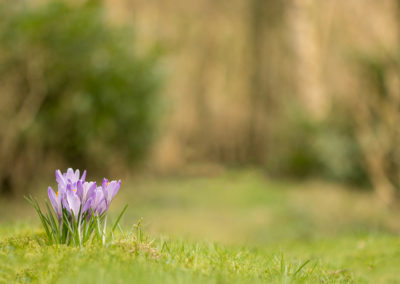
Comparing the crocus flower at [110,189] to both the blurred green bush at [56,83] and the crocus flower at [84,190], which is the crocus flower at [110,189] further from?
the blurred green bush at [56,83]

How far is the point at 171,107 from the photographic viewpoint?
19.3 metres

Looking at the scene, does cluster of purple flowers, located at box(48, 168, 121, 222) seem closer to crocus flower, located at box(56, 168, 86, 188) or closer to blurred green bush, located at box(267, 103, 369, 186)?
crocus flower, located at box(56, 168, 86, 188)

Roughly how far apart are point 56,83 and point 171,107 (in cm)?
693

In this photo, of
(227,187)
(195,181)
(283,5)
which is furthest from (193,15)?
(227,187)

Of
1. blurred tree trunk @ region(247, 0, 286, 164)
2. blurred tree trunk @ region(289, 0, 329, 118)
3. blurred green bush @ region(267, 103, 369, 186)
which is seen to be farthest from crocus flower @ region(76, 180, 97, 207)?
blurred tree trunk @ region(247, 0, 286, 164)

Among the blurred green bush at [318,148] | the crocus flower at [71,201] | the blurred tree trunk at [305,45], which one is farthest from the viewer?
the blurred tree trunk at [305,45]

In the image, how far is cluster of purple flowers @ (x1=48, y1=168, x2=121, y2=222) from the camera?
3.87 m

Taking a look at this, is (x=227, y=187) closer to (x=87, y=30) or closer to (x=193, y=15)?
(x=87, y=30)

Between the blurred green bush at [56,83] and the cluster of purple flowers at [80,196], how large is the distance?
8.60 metres

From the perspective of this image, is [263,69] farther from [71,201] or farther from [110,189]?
[71,201]

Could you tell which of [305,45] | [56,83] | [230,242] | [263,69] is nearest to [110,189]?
[230,242]

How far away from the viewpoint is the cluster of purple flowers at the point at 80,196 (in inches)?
152

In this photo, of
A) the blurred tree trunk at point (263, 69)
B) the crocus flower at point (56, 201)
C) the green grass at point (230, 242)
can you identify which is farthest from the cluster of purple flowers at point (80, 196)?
the blurred tree trunk at point (263, 69)

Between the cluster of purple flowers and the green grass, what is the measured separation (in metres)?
0.30
